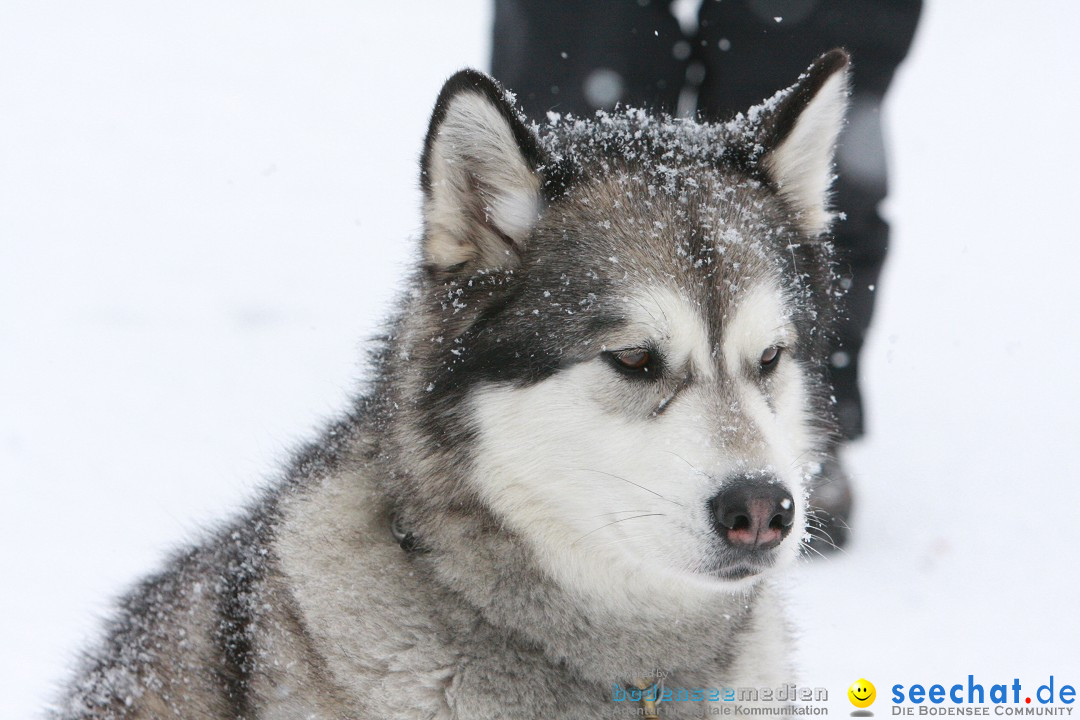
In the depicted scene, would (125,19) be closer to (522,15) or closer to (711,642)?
(522,15)

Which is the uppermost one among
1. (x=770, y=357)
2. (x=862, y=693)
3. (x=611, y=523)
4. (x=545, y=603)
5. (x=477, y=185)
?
(x=477, y=185)

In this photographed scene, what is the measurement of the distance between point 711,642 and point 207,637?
1.33 metres

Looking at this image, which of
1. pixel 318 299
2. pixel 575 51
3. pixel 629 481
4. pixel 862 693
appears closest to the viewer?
pixel 629 481

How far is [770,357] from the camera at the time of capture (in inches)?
104

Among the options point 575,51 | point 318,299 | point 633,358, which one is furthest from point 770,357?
point 318,299

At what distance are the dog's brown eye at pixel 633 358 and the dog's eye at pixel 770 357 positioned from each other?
1.16ft

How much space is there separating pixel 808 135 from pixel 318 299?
5067 mm

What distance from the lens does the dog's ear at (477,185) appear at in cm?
A: 244

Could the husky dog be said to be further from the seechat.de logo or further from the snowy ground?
the seechat.de logo

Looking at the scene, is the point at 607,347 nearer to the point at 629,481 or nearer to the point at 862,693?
the point at 629,481

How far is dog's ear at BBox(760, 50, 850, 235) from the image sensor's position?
2.70 metres

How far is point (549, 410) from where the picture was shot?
2.45m

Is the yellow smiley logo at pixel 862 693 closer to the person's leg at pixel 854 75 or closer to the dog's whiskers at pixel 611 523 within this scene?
the person's leg at pixel 854 75

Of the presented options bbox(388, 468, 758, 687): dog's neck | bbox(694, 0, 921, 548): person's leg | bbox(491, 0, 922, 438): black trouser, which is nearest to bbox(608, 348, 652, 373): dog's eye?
bbox(388, 468, 758, 687): dog's neck
